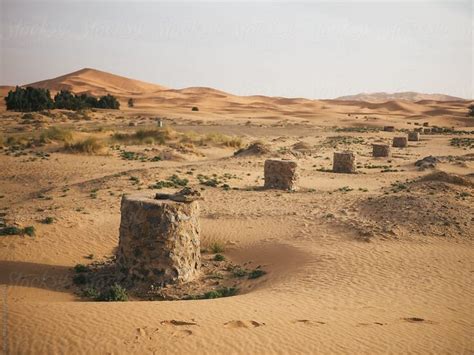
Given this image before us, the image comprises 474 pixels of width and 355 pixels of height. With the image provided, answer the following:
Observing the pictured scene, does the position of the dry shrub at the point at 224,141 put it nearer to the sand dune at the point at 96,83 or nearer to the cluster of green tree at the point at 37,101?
the cluster of green tree at the point at 37,101

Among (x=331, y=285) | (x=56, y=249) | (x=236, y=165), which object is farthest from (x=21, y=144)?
(x=331, y=285)

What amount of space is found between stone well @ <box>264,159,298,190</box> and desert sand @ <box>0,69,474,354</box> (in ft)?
1.59

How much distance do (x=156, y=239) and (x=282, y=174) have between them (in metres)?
8.06

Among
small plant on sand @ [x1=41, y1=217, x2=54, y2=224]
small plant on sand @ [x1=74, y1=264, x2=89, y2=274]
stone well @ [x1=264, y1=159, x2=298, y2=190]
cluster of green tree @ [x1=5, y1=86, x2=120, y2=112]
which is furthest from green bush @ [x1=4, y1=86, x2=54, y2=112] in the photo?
small plant on sand @ [x1=74, y1=264, x2=89, y2=274]

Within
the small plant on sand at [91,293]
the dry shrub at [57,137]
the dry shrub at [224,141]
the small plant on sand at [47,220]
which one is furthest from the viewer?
the dry shrub at [224,141]

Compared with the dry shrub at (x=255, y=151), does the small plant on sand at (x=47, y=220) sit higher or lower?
lower

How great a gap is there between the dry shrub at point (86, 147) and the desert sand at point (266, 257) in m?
0.32

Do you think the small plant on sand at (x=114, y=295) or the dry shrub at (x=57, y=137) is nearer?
the small plant on sand at (x=114, y=295)

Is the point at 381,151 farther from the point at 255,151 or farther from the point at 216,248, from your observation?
the point at 216,248

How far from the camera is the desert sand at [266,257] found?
5.23 m

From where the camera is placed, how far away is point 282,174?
1518 centimetres

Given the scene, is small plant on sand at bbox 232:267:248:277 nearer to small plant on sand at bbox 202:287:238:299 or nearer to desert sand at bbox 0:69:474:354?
desert sand at bbox 0:69:474:354

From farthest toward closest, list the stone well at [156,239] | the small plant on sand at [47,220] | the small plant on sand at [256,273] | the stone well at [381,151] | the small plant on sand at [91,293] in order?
1. the stone well at [381,151]
2. the small plant on sand at [47,220]
3. the small plant on sand at [256,273]
4. the stone well at [156,239]
5. the small plant on sand at [91,293]

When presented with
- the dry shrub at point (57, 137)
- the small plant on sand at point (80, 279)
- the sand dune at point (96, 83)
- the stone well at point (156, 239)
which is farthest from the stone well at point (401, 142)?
the sand dune at point (96, 83)
